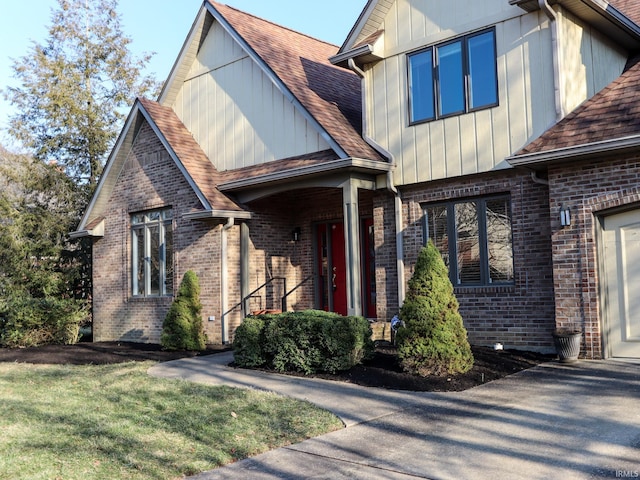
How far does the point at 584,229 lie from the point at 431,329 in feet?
9.32

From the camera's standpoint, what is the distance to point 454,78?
10.7m

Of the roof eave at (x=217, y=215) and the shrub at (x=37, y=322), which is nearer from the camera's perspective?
the roof eave at (x=217, y=215)

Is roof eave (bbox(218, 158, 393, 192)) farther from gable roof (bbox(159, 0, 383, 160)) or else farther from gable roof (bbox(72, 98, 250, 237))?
gable roof (bbox(72, 98, 250, 237))

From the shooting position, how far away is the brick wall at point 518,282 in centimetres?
977

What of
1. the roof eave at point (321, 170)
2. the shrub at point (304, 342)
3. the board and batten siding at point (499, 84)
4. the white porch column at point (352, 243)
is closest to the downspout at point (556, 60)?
the board and batten siding at point (499, 84)

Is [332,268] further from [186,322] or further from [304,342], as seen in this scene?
[304,342]

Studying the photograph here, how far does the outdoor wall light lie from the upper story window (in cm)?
219

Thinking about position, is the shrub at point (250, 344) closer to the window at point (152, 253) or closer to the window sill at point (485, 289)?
the window sill at point (485, 289)

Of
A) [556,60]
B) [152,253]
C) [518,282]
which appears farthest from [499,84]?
[152,253]

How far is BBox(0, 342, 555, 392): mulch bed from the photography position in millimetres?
7829

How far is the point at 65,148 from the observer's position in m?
19.9

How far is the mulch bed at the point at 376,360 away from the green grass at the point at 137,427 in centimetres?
154

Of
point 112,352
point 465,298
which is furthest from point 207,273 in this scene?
point 465,298

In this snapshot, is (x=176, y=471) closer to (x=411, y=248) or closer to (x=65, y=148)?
(x=411, y=248)
